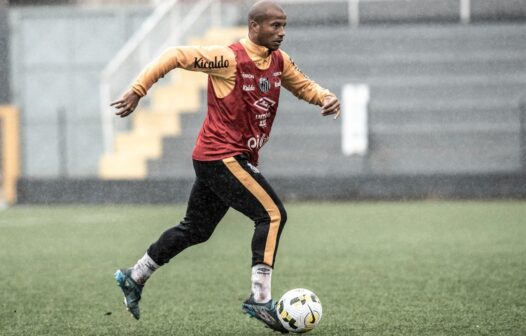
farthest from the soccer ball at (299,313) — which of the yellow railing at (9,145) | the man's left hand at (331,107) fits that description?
the yellow railing at (9,145)

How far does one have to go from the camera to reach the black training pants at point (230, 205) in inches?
218

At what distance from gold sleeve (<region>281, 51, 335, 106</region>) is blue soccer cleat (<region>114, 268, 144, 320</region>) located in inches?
53.6

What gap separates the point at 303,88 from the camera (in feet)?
19.9

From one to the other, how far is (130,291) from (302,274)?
2.29 meters

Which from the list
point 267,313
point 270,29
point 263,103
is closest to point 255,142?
point 263,103

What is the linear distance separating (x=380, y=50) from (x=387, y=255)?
11.3m

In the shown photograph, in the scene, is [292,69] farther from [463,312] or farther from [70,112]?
[70,112]

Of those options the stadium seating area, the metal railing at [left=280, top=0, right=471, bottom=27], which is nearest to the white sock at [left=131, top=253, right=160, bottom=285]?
the stadium seating area

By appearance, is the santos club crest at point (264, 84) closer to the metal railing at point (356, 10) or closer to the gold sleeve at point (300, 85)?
the gold sleeve at point (300, 85)

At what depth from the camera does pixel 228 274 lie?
808cm

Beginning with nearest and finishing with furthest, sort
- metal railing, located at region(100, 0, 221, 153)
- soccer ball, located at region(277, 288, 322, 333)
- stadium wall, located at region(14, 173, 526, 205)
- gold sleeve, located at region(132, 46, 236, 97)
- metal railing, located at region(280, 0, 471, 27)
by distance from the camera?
soccer ball, located at region(277, 288, 322, 333) → gold sleeve, located at region(132, 46, 236, 97) → stadium wall, located at region(14, 173, 526, 205) → metal railing, located at region(100, 0, 221, 153) → metal railing, located at region(280, 0, 471, 27)

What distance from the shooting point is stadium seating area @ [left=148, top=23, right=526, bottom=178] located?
17.7 m

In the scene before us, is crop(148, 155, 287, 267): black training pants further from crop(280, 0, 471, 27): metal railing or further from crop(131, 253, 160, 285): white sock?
crop(280, 0, 471, 27): metal railing

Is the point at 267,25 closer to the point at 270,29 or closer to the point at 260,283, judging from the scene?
the point at 270,29
